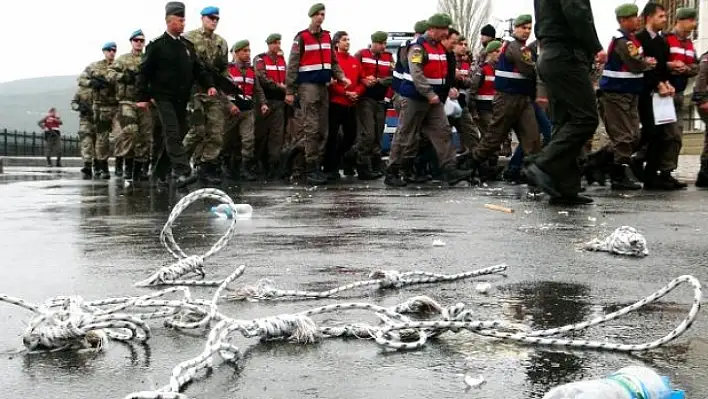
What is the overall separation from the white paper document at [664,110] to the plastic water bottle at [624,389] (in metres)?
8.93

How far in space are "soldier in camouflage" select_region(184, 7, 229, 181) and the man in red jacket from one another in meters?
1.93

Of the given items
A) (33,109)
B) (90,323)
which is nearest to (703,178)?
(90,323)

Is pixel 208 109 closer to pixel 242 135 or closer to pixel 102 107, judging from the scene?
pixel 242 135

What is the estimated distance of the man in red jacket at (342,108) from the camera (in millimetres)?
14555

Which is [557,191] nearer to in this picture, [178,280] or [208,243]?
[208,243]

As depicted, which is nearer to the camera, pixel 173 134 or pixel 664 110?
pixel 664 110

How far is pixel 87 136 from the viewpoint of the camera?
1848 centimetres

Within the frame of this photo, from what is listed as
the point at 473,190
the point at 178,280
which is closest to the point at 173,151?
the point at 473,190

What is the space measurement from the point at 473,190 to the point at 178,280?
24.2ft

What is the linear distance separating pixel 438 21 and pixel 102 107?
24.0 ft

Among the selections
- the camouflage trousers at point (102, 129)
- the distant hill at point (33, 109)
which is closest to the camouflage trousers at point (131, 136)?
the camouflage trousers at point (102, 129)

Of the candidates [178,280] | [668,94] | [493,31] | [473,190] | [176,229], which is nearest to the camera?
[178,280]

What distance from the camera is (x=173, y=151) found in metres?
11.6

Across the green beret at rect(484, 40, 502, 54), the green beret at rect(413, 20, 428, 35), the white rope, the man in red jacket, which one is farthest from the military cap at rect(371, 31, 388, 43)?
the white rope
